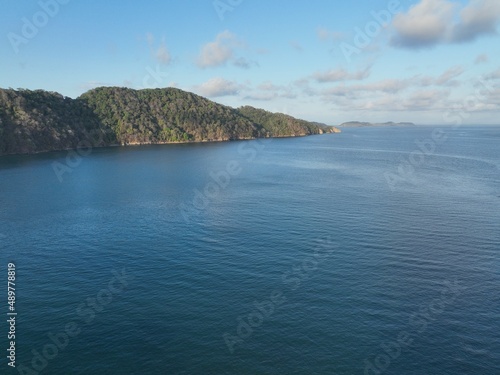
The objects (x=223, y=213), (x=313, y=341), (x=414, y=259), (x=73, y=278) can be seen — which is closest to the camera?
(x=313, y=341)

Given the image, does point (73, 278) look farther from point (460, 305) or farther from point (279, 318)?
point (460, 305)

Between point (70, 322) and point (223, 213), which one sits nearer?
point (70, 322)

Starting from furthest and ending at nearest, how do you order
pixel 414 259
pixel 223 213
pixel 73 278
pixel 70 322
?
1. pixel 223 213
2. pixel 414 259
3. pixel 73 278
4. pixel 70 322

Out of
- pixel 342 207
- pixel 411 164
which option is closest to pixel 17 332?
pixel 342 207

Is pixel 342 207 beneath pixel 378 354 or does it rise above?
above

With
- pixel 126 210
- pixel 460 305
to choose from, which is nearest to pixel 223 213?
pixel 126 210

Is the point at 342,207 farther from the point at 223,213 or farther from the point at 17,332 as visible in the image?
the point at 17,332
